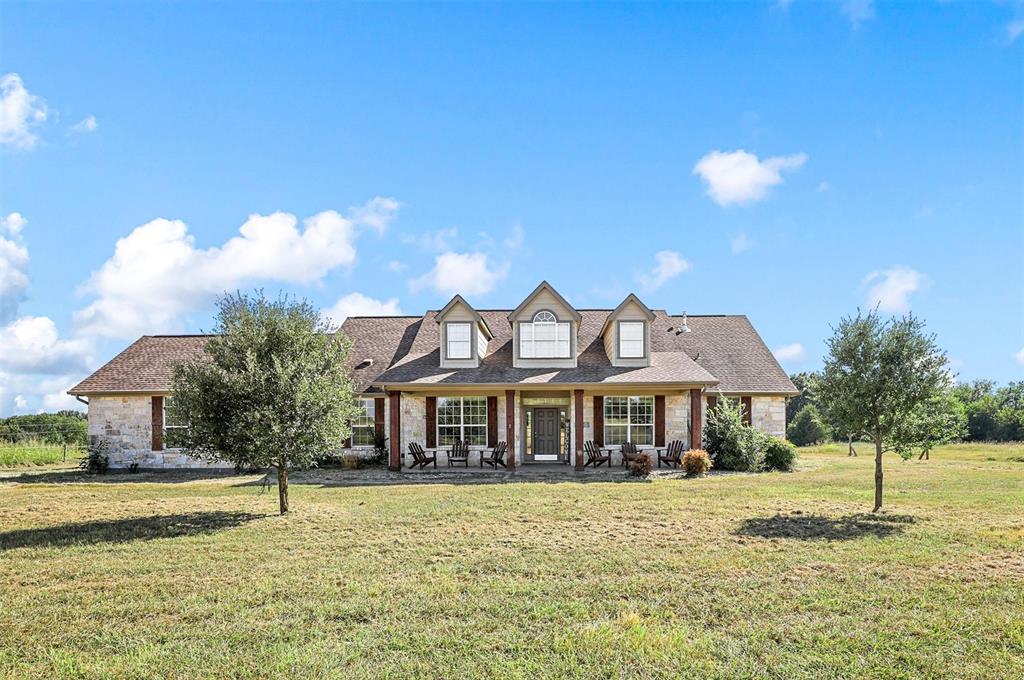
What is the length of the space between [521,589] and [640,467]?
13.1 metres

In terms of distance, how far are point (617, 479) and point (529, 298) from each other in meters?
7.71

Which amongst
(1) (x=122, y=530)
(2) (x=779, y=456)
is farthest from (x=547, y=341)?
(1) (x=122, y=530)

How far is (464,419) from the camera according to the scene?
979 inches

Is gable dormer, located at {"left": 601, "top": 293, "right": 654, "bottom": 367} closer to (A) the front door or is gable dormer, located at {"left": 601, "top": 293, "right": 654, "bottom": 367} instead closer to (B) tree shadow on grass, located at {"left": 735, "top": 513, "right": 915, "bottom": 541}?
(A) the front door

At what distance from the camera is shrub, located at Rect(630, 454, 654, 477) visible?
2064 centimetres

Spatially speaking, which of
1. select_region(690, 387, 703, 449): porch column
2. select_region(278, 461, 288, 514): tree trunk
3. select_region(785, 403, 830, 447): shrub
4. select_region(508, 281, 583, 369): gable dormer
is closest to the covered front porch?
select_region(690, 387, 703, 449): porch column

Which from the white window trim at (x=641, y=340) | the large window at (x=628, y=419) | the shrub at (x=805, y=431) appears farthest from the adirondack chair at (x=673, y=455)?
the shrub at (x=805, y=431)

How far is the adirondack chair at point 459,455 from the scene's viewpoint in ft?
79.5

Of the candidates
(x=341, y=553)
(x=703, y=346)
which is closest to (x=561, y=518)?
(x=341, y=553)

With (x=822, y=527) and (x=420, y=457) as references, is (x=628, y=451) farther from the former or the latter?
(x=822, y=527)

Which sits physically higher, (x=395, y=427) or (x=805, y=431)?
(x=395, y=427)

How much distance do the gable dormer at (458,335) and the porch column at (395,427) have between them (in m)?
2.05

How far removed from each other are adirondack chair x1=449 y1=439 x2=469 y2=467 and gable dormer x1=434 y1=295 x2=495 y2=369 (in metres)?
2.83

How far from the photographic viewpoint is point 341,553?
10.1 metres
